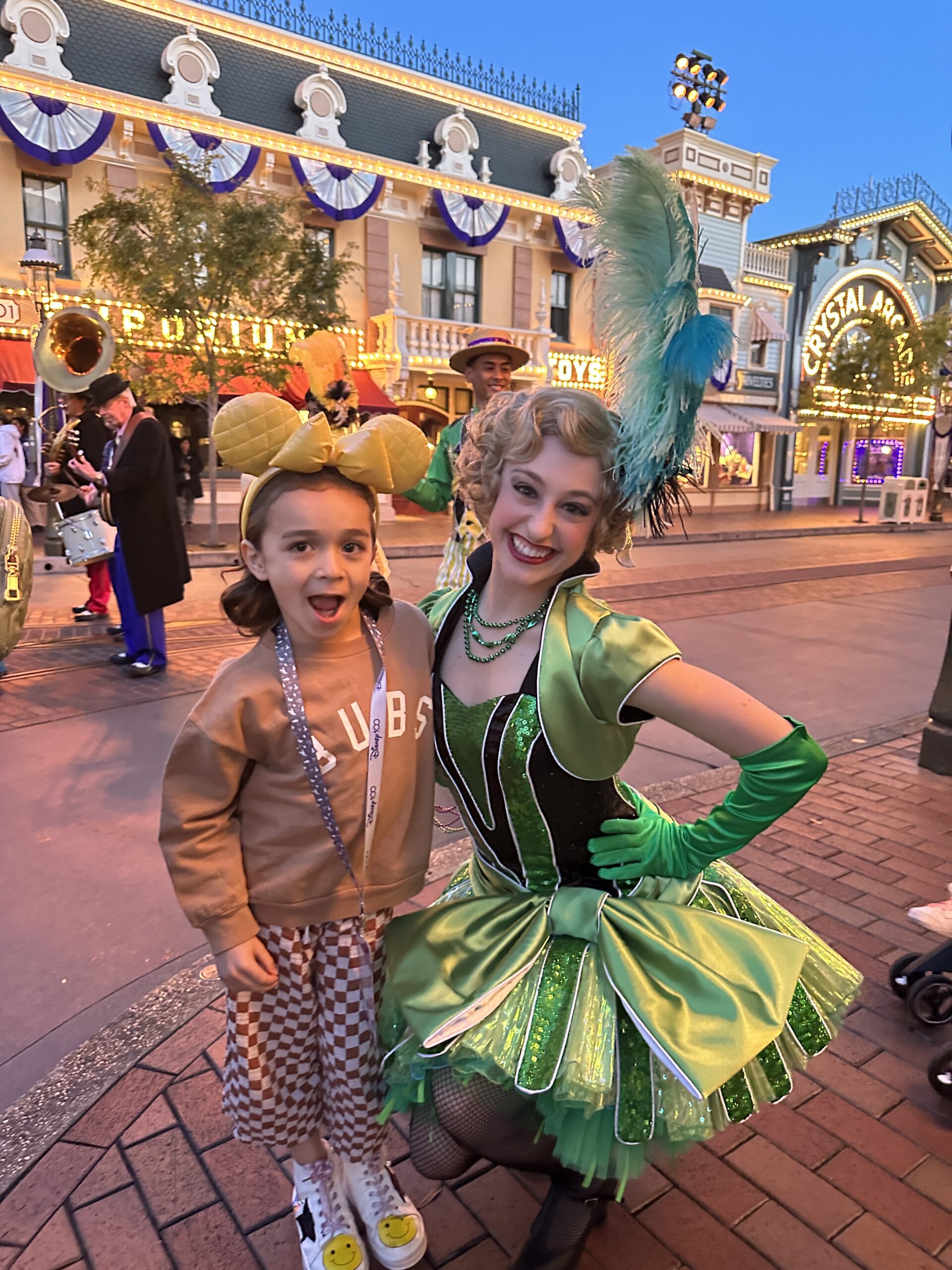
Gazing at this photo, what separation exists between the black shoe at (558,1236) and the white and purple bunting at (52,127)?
642 inches

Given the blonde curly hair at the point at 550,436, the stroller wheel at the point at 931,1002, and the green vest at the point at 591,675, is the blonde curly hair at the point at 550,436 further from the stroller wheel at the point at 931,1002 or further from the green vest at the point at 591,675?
the stroller wheel at the point at 931,1002

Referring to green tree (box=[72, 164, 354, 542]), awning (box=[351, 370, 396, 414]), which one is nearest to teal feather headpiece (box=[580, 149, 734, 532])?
green tree (box=[72, 164, 354, 542])

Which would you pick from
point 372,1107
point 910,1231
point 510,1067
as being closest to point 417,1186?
point 372,1107

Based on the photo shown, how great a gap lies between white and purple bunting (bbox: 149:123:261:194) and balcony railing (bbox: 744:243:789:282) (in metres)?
14.2

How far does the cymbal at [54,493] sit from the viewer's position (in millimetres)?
6297

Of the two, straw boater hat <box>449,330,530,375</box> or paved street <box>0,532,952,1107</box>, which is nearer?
paved street <box>0,532,952,1107</box>

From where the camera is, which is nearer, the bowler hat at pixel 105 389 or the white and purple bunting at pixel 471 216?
the bowler hat at pixel 105 389

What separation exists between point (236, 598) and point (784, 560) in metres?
12.7

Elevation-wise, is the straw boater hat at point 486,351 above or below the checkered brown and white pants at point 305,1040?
above

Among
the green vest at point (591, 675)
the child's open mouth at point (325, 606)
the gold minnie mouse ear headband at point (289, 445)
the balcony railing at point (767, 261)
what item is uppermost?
the balcony railing at point (767, 261)

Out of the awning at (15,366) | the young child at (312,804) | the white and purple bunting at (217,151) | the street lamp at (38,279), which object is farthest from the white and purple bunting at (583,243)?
the white and purple bunting at (217,151)

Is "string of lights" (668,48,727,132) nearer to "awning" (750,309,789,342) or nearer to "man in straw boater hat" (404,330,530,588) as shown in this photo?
"awning" (750,309,789,342)

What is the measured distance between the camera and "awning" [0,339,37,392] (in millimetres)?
13641

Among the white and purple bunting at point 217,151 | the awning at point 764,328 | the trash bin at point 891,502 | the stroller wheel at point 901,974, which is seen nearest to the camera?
the stroller wheel at point 901,974
